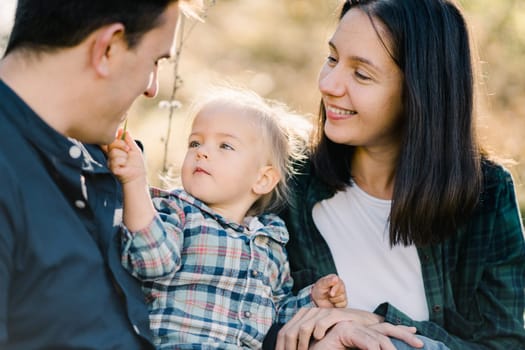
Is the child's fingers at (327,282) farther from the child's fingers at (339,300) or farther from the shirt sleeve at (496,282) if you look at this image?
the shirt sleeve at (496,282)

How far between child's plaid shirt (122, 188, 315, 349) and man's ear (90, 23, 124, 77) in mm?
504

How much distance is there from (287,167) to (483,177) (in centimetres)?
70

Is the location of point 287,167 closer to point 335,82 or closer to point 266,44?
point 335,82

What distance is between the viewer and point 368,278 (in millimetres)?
2773

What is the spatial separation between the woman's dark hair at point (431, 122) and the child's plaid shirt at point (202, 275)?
→ 538 millimetres

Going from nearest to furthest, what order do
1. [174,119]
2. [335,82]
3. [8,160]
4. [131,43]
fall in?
[8,160] < [131,43] < [335,82] < [174,119]

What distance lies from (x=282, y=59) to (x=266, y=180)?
5.99 metres

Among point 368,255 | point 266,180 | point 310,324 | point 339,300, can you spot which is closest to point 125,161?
point 266,180

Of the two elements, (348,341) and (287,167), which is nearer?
(348,341)

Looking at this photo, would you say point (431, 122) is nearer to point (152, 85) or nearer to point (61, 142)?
point (152, 85)

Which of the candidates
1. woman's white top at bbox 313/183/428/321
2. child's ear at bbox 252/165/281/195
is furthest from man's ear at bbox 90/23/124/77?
woman's white top at bbox 313/183/428/321

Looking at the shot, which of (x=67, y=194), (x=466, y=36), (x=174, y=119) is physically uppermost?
(x=466, y=36)

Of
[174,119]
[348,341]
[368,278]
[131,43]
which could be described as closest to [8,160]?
[131,43]

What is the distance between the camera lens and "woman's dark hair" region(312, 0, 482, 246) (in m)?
2.67
